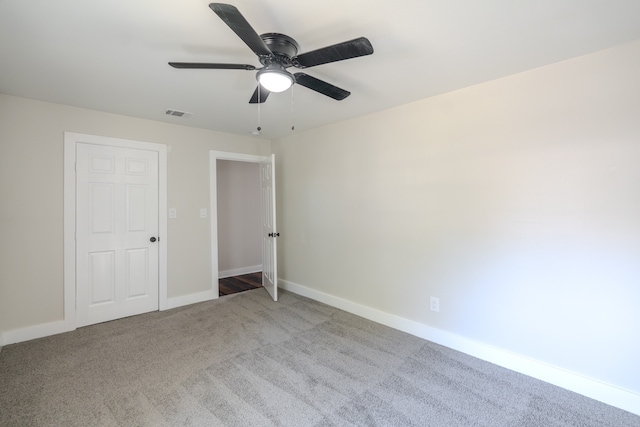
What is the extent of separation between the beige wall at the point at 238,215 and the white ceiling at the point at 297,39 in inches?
106

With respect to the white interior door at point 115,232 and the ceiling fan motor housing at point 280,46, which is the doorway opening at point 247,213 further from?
the ceiling fan motor housing at point 280,46

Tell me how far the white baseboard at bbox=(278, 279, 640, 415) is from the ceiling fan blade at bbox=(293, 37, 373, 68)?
252 centimetres

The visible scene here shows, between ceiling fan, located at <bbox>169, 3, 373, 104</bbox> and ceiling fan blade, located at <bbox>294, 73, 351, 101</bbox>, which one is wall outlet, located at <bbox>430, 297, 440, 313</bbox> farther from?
ceiling fan, located at <bbox>169, 3, 373, 104</bbox>

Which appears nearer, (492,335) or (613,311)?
(613,311)

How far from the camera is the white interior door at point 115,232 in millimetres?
3152

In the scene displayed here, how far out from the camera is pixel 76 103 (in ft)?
9.67

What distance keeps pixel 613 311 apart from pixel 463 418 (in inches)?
49.5

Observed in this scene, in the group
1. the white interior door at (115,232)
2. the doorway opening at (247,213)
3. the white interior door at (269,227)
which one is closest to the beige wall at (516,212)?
the white interior door at (269,227)

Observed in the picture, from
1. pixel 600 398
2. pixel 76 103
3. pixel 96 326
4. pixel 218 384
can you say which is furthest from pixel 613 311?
A: pixel 76 103

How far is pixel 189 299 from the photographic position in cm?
386

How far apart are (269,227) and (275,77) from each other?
9.08 feet

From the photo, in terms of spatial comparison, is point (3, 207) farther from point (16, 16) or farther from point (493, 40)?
point (493, 40)

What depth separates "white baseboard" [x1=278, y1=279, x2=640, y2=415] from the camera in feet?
6.35

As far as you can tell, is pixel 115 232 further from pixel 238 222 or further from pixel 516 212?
pixel 516 212
